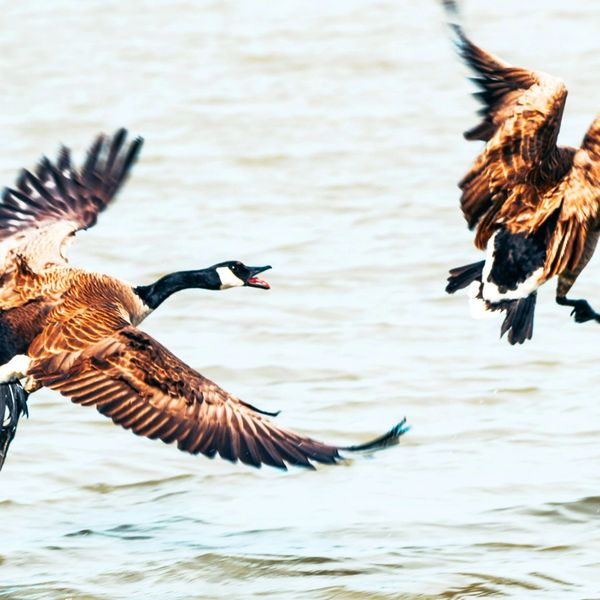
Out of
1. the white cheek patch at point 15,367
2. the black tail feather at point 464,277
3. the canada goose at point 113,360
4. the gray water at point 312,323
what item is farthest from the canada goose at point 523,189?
the white cheek patch at point 15,367

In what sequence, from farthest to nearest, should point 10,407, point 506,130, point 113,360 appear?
point 10,407
point 506,130
point 113,360

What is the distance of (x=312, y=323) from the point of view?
11641 millimetres

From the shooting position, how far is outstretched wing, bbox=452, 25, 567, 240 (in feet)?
26.5

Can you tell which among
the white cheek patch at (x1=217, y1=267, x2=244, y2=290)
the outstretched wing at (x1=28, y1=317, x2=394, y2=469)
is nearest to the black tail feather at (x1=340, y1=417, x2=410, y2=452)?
the outstretched wing at (x1=28, y1=317, x2=394, y2=469)

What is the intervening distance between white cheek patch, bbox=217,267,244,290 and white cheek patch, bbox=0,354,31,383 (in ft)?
4.90

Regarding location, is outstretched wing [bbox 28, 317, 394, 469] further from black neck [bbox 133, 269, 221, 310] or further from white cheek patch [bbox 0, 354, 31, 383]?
black neck [bbox 133, 269, 221, 310]

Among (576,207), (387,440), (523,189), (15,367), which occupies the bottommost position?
(387,440)

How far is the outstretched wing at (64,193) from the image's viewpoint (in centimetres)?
928

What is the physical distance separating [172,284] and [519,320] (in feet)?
6.31

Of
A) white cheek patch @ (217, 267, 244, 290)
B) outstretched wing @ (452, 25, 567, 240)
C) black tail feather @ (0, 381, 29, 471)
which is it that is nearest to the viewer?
outstretched wing @ (452, 25, 567, 240)

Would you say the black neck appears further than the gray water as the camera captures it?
Yes

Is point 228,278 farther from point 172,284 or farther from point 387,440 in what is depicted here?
point 387,440

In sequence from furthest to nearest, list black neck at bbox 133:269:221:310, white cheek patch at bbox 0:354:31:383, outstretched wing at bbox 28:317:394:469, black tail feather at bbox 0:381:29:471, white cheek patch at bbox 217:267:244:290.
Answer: white cheek patch at bbox 217:267:244:290 < black neck at bbox 133:269:221:310 < black tail feather at bbox 0:381:29:471 < white cheek patch at bbox 0:354:31:383 < outstretched wing at bbox 28:317:394:469

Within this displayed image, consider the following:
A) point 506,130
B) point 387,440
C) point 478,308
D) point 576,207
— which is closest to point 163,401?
point 387,440
